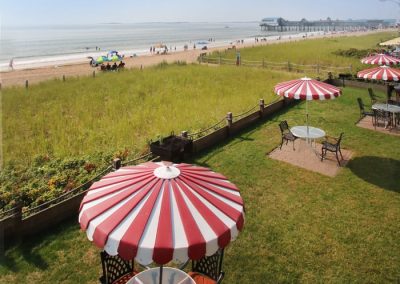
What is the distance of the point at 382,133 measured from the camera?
12.0 metres

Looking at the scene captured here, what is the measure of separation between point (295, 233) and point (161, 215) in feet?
14.6

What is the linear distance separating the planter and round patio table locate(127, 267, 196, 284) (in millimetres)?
5047

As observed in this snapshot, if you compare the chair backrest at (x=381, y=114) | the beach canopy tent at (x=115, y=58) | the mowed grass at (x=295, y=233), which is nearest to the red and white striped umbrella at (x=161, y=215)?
the mowed grass at (x=295, y=233)

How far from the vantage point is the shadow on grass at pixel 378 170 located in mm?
8570

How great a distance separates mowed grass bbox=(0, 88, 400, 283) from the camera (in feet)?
18.4

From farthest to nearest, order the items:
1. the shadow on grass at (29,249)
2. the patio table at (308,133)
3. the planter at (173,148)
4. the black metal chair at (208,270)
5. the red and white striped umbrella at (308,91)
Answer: the patio table at (308,133) → the planter at (173,148) → the red and white striped umbrella at (308,91) → the shadow on grass at (29,249) → the black metal chair at (208,270)

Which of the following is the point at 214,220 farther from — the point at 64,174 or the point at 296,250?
the point at 64,174

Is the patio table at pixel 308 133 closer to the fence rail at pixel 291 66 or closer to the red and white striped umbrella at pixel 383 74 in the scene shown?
the red and white striped umbrella at pixel 383 74

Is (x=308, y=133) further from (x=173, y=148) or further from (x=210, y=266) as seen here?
(x=210, y=266)

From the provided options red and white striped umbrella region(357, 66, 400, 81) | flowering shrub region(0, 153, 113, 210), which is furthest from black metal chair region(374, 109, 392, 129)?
flowering shrub region(0, 153, 113, 210)

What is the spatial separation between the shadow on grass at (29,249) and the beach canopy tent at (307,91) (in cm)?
682

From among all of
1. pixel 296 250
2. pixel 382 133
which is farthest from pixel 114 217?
pixel 382 133

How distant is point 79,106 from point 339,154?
42.1ft

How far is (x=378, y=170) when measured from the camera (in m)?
9.25
